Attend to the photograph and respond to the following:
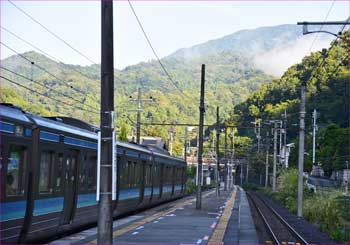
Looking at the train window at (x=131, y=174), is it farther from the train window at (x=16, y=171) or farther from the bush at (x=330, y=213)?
the train window at (x=16, y=171)

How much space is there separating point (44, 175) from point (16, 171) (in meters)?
1.68

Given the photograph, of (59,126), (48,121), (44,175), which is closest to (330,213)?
(59,126)

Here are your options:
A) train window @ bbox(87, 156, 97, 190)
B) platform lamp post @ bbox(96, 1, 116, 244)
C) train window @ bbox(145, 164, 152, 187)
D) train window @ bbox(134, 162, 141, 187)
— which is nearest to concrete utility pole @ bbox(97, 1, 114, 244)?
platform lamp post @ bbox(96, 1, 116, 244)

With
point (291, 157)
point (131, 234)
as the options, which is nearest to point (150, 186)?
point (131, 234)

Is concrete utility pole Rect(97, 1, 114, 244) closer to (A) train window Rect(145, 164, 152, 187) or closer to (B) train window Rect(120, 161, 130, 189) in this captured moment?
(B) train window Rect(120, 161, 130, 189)

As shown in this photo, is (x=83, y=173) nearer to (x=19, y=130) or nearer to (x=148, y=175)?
(x=19, y=130)

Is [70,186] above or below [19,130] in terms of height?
below

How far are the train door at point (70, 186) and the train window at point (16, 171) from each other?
114 inches

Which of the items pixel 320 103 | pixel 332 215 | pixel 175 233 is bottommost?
pixel 332 215

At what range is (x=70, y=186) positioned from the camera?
48.1ft

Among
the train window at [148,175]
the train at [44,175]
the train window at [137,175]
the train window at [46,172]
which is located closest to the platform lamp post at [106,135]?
the train at [44,175]

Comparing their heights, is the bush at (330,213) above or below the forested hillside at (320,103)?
below

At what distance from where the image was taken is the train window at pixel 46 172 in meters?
12.4

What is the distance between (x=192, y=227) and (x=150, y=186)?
897 centimetres
